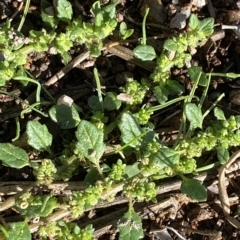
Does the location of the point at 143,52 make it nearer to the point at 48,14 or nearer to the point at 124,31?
the point at 124,31

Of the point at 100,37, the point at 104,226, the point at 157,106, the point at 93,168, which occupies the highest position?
the point at 100,37

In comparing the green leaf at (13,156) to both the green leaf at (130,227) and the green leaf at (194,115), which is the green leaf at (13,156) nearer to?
the green leaf at (130,227)

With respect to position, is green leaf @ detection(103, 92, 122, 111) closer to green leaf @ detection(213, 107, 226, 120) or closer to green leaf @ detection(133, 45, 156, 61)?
green leaf @ detection(133, 45, 156, 61)

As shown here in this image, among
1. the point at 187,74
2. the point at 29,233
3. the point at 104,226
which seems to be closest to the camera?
the point at 29,233

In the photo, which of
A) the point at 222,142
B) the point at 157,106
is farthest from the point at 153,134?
the point at 222,142

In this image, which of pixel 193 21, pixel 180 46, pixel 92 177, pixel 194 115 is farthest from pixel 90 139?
pixel 193 21

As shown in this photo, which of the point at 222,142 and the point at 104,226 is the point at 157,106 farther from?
the point at 104,226

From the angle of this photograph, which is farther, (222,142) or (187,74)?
(187,74)
